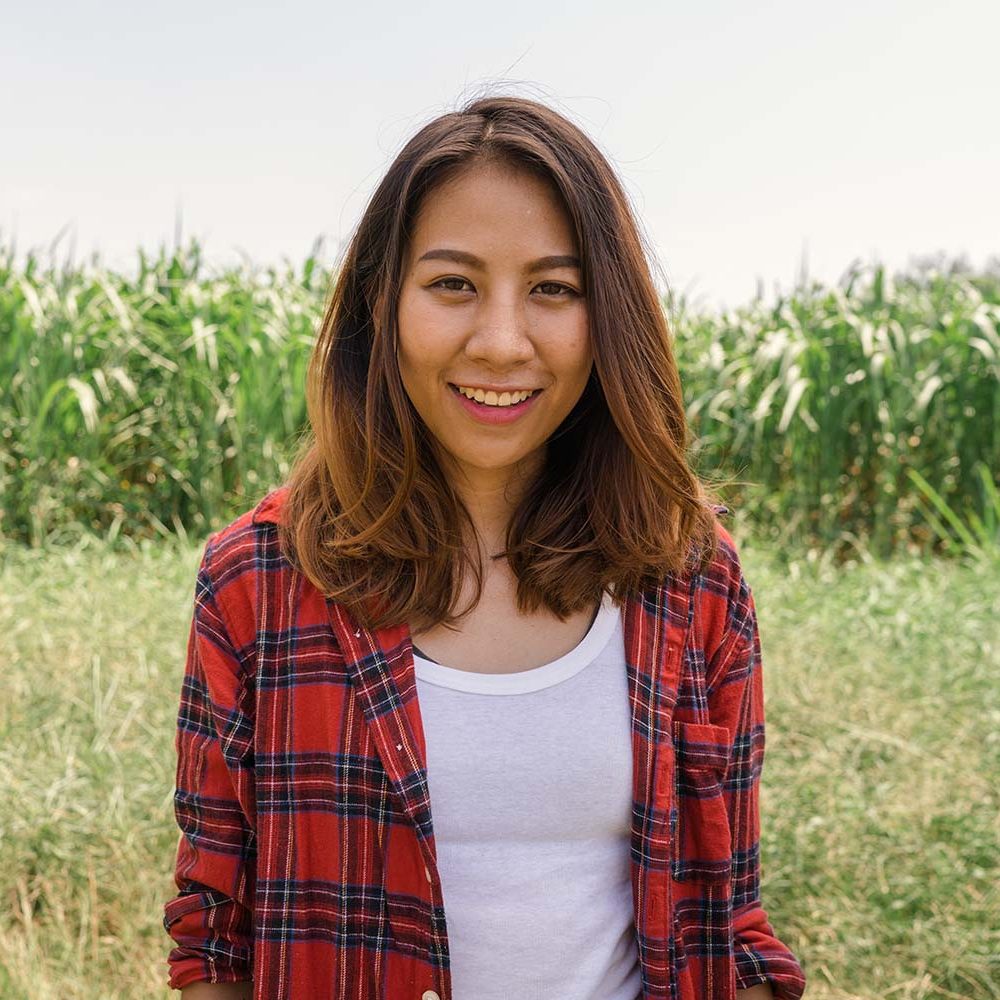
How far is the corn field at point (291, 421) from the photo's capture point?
15.6ft

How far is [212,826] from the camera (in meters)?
1.11

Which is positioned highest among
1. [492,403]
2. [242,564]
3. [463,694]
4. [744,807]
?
[492,403]

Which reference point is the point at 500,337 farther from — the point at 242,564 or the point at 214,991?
the point at 214,991

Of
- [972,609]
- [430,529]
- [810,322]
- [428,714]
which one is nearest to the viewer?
[428,714]

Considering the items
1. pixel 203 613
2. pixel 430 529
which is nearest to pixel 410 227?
pixel 430 529

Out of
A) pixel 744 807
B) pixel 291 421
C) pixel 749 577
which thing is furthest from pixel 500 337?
pixel 291 421

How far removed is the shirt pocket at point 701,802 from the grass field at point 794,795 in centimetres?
108

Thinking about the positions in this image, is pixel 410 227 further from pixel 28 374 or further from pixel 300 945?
pixel 28 374

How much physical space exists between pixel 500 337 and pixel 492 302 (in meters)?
0.04

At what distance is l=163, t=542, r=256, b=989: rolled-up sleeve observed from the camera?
3.64ft

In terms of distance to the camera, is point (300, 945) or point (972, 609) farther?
point (972, 609)

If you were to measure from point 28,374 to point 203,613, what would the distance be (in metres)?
4.05

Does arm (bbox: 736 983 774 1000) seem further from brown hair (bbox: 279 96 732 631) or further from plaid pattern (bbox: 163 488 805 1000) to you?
brown hair (bbox: 279 96 732 631)

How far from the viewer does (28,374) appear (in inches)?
187
